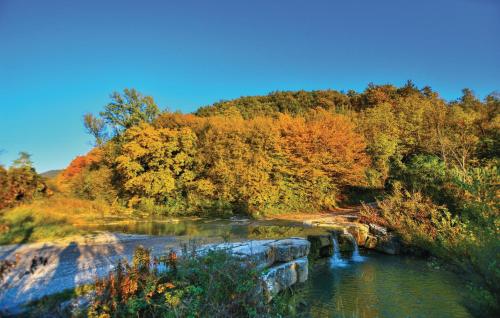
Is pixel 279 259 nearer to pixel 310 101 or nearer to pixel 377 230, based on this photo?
pixel 377 230

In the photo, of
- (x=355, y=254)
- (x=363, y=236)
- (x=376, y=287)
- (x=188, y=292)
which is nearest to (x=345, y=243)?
(x=355, y=254)

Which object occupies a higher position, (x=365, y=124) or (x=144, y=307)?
(x=365, y=124)

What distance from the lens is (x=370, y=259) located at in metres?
9.77

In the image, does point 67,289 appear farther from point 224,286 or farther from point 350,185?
point 350,185

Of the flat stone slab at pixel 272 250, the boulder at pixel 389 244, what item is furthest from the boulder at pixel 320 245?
the boulder at pixel 389 244

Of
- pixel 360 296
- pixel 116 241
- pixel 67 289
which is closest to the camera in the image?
pixel 67 289

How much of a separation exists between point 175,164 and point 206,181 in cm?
236

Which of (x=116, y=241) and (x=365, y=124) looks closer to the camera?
(x=116, y=241)

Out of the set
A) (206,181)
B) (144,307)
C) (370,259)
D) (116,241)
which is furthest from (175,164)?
(144,307)

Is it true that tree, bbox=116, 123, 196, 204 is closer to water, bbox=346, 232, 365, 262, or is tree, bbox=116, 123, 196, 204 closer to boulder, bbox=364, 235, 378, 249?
water, bbox=346, 232, 365, 262

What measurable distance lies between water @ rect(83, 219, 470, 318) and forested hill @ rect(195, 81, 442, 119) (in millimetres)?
19945

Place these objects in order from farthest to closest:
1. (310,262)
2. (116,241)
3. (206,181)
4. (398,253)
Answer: (206,181) < (398,253) < (310,262) < (116,241)

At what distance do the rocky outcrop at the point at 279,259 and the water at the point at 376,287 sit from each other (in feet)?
1.10

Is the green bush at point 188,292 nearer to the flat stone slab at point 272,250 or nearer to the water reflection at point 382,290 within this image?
the flat stone slab at point 272,250
